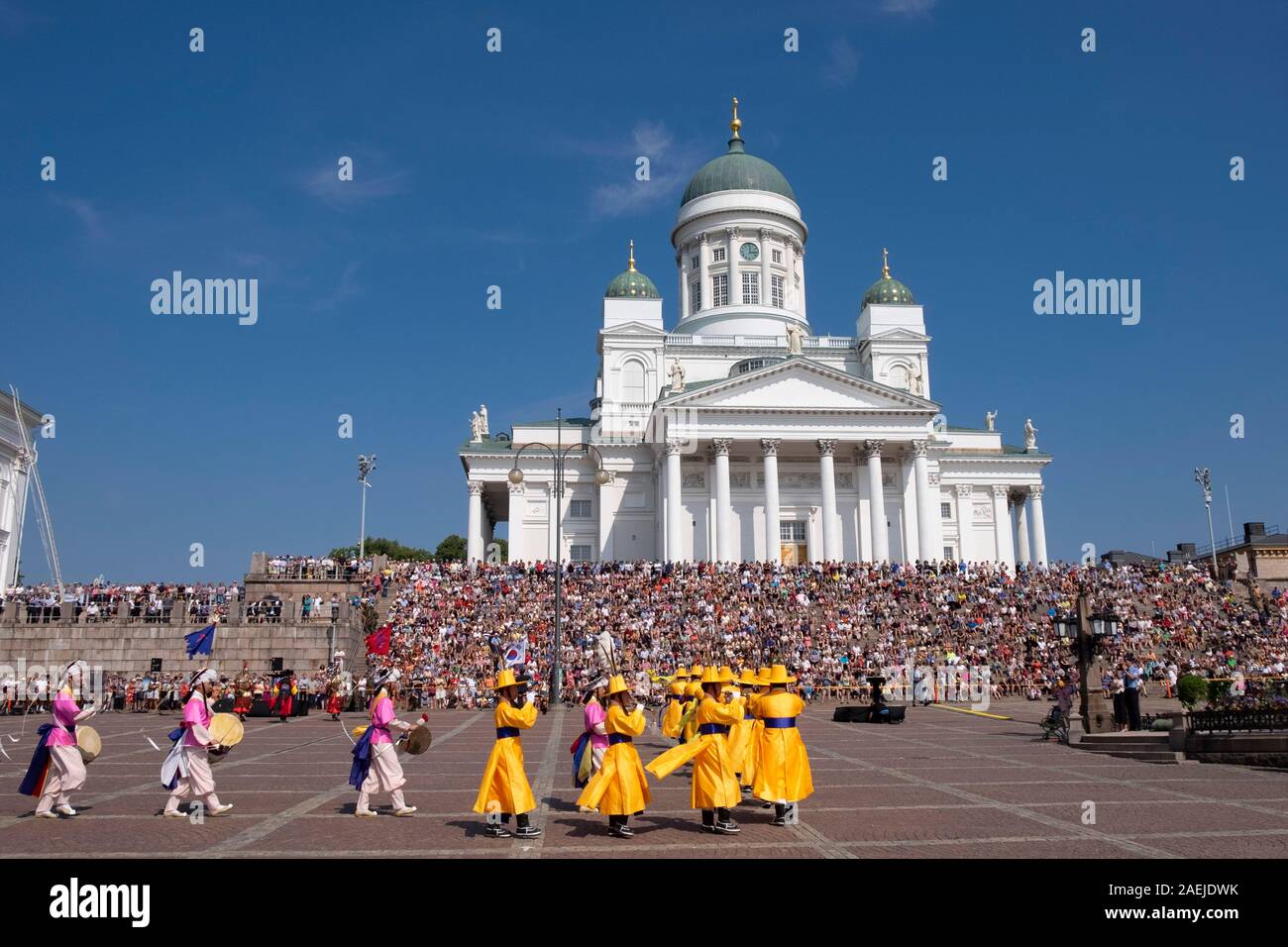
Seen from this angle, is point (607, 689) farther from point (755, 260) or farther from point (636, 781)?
point (755, 260)

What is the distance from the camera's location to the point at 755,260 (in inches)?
2581

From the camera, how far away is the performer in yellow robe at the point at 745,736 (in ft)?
34.0

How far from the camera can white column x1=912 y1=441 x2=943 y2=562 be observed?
5038cm

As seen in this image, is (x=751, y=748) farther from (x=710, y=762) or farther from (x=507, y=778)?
(x=507, y=778)

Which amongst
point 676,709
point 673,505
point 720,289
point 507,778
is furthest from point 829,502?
point 507,778

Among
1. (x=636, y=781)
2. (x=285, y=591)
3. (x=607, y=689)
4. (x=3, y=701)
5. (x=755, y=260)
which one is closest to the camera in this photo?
(x=636, y=781)

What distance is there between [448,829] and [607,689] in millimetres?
2206

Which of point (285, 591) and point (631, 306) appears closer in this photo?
point (285, 591)

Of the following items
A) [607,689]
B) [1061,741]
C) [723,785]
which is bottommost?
[1061,741]

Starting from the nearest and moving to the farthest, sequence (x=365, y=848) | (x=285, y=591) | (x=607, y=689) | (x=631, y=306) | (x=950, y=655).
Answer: (x=365, y=848)
(x=607, y=689)
(x=950, y=655)
(x=285, y=591)
(x=631, y=306)

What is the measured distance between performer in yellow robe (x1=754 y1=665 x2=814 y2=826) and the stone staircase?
31.4 ft

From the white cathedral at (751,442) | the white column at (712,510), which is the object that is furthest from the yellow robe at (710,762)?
the white column at (712,510)

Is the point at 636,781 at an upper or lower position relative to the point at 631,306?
lower
